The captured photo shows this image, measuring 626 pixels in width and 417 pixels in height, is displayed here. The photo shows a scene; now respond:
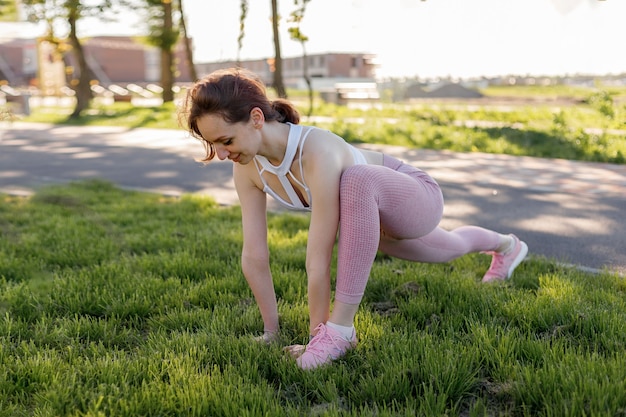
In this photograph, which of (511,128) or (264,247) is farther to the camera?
(511,128)

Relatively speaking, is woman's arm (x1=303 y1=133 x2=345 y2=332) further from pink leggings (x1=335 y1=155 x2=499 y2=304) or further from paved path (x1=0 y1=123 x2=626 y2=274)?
paved path (x1=0 y1=123 x2=626 y2=274)

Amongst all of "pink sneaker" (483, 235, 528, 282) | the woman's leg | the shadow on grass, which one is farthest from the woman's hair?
the shadow on grass

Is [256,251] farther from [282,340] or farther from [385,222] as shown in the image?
[385,222]

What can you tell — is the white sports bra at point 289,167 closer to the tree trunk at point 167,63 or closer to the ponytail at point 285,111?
the ponytail at point 285,111

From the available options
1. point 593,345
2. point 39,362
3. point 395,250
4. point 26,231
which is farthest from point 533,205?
point 39,362

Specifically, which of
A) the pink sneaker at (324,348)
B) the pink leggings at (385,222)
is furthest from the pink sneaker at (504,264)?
the pink sneaker at (324,348)

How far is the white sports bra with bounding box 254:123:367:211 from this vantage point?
102 inches

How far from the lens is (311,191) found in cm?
255

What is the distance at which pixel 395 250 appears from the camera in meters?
3.16

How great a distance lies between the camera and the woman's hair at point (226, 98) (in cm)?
243

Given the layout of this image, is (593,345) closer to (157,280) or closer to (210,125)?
(210,125)

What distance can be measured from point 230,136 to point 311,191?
369mm

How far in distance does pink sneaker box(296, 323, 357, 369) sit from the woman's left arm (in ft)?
0.53

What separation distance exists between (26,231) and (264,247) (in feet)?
9.11
